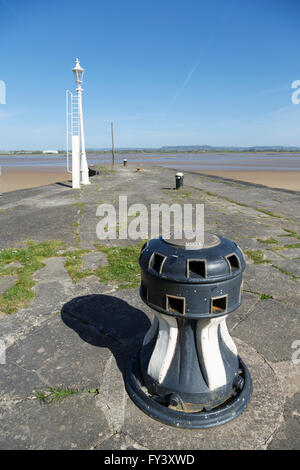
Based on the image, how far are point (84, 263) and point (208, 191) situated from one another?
409 inches

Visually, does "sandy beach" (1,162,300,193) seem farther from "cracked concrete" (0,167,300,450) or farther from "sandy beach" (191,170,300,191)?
"cracked concrete" (0,167,300,450)

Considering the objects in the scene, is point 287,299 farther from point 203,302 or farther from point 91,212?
point 91,212

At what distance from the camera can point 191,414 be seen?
6.86 ft

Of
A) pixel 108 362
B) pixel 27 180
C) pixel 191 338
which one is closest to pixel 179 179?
pixel 108 362

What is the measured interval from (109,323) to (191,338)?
141cm

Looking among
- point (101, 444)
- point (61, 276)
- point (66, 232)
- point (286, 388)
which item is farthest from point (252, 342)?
point (66, 232)

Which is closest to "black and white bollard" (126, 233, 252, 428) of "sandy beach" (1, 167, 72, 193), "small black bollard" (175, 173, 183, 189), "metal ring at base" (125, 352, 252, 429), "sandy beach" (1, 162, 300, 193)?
"metal ring at base" (125, 352, 252, 429)

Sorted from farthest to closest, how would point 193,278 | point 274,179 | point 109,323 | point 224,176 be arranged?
point 224,176 → point 274,179 → point 109,323 → point 193,278

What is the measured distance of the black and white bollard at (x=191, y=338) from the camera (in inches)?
77.1

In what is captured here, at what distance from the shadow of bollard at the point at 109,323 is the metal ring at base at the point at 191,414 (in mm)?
300

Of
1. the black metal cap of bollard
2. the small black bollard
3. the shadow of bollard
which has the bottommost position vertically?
the shadow of bollard

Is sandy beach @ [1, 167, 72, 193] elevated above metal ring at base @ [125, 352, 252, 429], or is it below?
above

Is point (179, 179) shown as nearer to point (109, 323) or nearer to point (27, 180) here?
point (109, 323)

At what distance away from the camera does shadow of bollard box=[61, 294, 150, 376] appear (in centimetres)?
297
